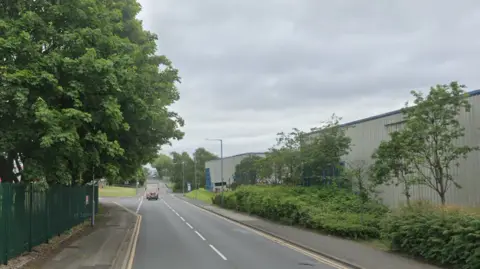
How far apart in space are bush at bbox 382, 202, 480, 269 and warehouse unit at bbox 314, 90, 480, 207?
4.13 meters

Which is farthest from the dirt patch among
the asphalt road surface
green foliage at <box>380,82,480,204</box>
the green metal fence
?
green foliage at <box>380,82,480,204</box>

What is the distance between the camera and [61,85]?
45.5 ft

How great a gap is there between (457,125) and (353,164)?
10973 millimetres

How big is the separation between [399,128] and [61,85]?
16.8 meters

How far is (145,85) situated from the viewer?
683 inches

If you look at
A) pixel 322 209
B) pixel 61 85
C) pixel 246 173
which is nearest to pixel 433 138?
pixel 322 209

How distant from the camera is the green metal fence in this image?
12.2 meters

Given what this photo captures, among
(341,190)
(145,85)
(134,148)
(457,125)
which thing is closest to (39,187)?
(145,85)

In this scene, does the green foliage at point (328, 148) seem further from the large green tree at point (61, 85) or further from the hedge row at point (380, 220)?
the large green tree at point (61, 85)

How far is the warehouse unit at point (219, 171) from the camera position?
254ft

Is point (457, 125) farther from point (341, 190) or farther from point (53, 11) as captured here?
point (53, 11)

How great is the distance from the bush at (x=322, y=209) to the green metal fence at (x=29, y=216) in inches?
472

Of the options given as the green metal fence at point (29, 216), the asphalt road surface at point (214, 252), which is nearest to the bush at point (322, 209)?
the asphalt road surface at point (214, 252)

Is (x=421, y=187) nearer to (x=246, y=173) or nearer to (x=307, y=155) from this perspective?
(x=307, y=155)
